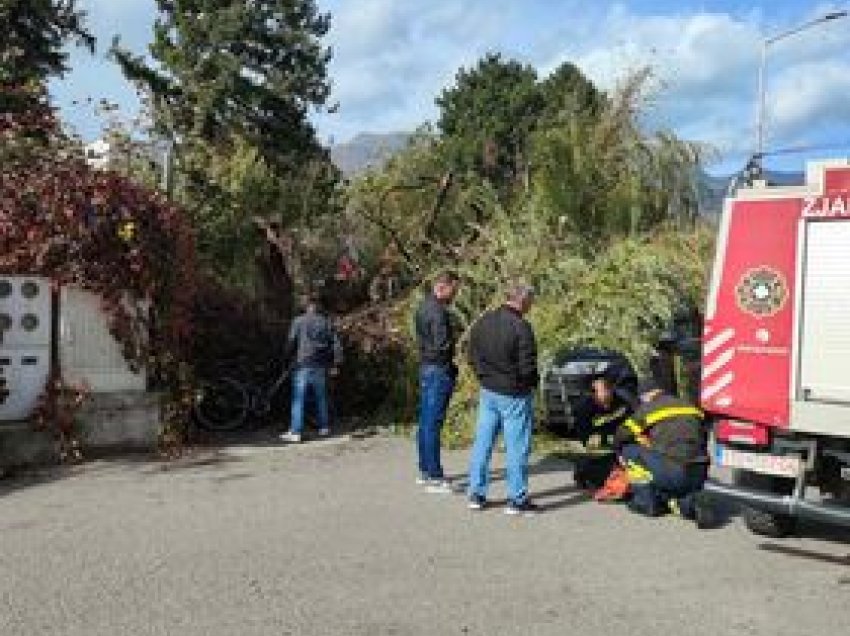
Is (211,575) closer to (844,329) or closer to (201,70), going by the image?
(844,329)

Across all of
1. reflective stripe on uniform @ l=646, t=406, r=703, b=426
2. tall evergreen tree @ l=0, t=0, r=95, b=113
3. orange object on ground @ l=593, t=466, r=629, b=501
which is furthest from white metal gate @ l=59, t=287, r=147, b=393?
tall evergreen tree @ l=0, t=0, r=95, b=113

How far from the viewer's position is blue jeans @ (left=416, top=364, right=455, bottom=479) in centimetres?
1150

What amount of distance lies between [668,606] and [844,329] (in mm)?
2403

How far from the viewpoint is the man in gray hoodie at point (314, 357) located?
15.1 metres

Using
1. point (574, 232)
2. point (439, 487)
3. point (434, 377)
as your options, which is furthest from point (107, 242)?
point (574, 232)

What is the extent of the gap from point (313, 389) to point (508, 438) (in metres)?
5.20

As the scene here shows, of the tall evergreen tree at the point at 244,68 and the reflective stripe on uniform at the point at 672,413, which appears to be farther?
the tall evergreen tree at the point at 244,68

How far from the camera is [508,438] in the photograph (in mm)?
10539

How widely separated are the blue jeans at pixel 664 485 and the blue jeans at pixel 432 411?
1828mm

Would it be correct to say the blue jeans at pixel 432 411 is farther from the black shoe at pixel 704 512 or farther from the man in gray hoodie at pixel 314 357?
the man in gray hoodie at pixel 314 357

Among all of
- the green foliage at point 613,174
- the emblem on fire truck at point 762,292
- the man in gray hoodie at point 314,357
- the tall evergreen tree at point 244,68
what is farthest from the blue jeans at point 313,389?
the tall evergreen tree at point 244,68

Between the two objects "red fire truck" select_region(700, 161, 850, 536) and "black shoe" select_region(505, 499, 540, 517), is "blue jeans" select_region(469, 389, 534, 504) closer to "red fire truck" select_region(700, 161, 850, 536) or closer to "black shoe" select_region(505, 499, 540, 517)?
"black shoe" select_region(505, 499, 540, 517)

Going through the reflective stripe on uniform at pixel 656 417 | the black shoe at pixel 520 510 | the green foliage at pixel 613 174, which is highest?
the green foliage at pixel 613 174

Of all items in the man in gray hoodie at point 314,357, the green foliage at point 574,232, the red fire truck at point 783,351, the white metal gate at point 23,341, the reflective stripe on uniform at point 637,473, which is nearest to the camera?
the red fire truck at point 783,351
